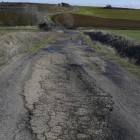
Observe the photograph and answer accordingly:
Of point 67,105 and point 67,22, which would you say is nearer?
point 67,105

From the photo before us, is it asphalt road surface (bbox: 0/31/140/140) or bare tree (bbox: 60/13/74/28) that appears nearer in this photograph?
asphalt road surface (bbox: 0/31/140/140)

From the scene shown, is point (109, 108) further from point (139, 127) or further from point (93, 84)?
point (93, 84)

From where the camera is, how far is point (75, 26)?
64.4 meters

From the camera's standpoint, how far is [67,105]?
5.17 meters

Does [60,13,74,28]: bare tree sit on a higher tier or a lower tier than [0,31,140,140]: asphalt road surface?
lower

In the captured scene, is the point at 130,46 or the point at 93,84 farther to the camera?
the point at 130,46

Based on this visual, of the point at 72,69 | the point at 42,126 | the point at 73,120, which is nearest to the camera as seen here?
the point at 42,126

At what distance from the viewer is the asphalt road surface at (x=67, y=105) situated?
3982 millimetres

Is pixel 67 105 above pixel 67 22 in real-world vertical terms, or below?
above

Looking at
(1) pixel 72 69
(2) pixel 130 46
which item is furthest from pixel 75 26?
(1) pixel 72 69

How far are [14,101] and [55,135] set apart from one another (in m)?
1.82

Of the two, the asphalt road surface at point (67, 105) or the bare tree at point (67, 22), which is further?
the bare tree at point (67, 22)

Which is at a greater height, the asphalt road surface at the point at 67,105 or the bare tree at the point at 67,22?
the asphalt road surface at the point at 67,105

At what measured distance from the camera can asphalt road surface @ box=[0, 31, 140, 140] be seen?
3982 mm
